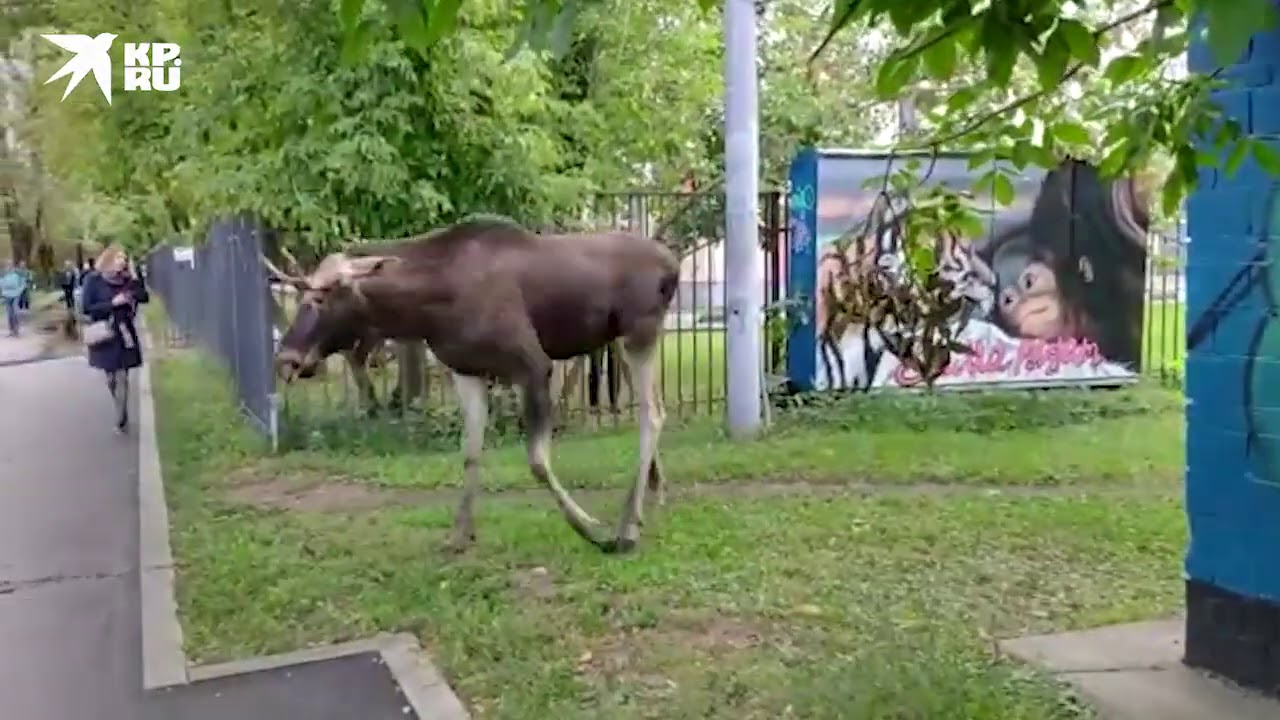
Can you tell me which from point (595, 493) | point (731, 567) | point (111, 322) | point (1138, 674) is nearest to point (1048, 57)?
point (1138, 674)

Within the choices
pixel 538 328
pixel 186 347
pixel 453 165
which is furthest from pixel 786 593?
pixel 186 347

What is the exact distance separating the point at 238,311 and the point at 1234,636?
11.3 metres

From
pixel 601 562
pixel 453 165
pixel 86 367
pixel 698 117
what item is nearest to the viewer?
pixel 601 562

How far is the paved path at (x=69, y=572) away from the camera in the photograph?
5.94 meters

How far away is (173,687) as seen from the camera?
5777mm

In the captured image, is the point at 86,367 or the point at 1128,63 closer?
the point at 1128,63

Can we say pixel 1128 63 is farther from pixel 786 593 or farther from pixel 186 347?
pixel 186 347

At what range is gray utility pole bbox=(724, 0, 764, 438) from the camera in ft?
36.0

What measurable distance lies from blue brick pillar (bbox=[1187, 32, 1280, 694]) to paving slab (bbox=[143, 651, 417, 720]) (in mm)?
3102

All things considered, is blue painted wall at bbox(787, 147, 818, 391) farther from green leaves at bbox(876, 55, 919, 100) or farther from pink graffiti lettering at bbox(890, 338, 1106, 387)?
green leaves at bbox(876, 55, 919, 100)

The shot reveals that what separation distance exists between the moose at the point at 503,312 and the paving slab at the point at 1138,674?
2.57 meters

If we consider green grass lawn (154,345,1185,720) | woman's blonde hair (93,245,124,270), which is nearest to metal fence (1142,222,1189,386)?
green grass lawn (154,345,1185,720)

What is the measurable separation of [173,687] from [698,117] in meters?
10.4

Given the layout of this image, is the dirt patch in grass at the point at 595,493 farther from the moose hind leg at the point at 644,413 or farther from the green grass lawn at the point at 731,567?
the moose hind leg at the point at 644,413
